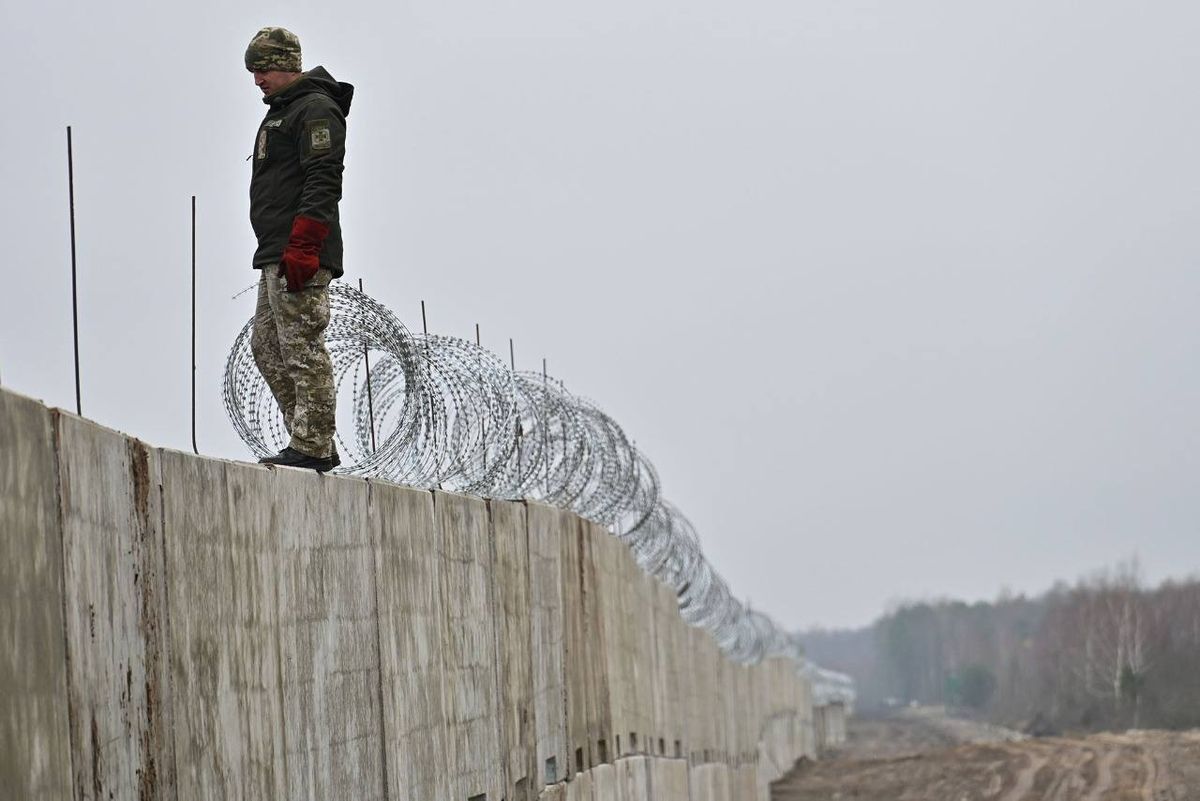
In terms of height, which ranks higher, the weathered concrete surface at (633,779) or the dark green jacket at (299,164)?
the dark green jacket at (299,164)

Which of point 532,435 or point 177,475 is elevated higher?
point 532,435

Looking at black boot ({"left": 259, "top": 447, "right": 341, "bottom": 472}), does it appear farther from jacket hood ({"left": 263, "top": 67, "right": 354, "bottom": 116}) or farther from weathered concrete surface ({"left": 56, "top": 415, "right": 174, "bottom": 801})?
weathered concrete surface ({"left": 56, "top": 415, "right": 174, "bottom": 801})

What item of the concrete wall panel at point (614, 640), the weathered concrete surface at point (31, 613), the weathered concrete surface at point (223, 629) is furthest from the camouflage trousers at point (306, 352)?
the concrete wall panel at point (614, 640)

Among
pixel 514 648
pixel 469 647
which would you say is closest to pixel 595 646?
pixel 514 648

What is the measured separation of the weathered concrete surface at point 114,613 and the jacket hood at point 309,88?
8.38 ft

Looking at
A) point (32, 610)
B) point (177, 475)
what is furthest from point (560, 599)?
point (32, 610)

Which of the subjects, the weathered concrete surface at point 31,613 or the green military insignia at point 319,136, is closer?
the weathered concrete surface at point 31,613

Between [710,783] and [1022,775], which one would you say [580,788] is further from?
[1022,775]

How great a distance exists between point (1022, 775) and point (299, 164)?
84.3 feet

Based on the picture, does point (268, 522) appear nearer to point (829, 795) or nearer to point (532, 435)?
point (532, 435)

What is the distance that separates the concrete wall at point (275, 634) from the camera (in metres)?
4.57

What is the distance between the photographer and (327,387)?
25.4 feet

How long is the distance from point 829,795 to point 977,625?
119 m

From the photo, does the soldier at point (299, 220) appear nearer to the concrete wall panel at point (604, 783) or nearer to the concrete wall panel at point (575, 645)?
the concrete wall panel at point (575, 645)
